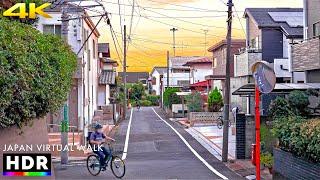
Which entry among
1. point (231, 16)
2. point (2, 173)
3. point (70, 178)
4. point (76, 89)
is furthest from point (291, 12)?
point (2, 173)

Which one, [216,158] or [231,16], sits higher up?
[231,16]

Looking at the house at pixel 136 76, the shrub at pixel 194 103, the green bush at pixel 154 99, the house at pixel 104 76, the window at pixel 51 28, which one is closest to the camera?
the window at pixel 51 28

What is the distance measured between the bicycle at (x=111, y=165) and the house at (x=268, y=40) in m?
→ 20.1

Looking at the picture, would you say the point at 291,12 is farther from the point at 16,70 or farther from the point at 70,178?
the point at 16,70

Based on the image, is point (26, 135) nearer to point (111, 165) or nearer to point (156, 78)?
point (111, 165)

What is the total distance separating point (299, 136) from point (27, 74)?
247 inches

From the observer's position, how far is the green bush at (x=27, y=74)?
35.6 feet

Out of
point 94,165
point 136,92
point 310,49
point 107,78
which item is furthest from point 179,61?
point 94,165

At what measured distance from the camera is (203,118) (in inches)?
1687

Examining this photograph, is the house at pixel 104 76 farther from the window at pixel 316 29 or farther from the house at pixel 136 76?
the house at pixel 136 76

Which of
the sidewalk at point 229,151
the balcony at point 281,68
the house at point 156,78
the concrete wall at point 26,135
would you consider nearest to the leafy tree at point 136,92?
the house at point 156,78

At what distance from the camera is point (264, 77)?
430 inches

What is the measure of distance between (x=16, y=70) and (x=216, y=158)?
12383 mm

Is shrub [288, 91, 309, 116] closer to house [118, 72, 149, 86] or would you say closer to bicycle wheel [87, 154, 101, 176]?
bicycle wheel [87, 154, 101, 176]
